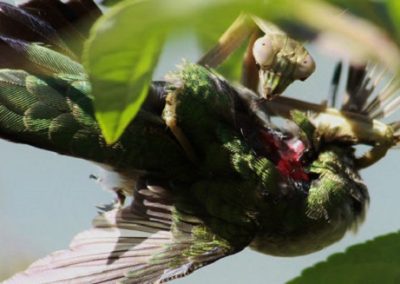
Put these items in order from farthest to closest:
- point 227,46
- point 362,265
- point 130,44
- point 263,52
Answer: point 263,52
point 227,46
point 362,265
point 130,44

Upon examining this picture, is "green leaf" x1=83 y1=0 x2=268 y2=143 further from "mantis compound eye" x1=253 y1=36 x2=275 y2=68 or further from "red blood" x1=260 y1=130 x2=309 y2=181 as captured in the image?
"red blood" x1=260 y1=130 x2=309 y2=181

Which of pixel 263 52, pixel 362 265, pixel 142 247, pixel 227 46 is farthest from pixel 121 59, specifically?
pixel 142 247

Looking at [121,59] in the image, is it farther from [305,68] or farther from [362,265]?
[305,68]

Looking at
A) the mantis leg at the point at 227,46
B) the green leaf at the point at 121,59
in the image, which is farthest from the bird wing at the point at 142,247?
the green leaf at the point at 121,59

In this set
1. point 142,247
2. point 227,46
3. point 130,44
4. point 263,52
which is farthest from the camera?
point 142,247

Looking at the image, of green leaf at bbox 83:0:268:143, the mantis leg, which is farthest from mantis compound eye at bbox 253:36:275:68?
green leaf at bbox 83:0:268:143

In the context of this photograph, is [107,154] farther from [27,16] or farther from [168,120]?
[27,16]

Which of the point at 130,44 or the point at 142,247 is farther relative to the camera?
the point at 142,247
